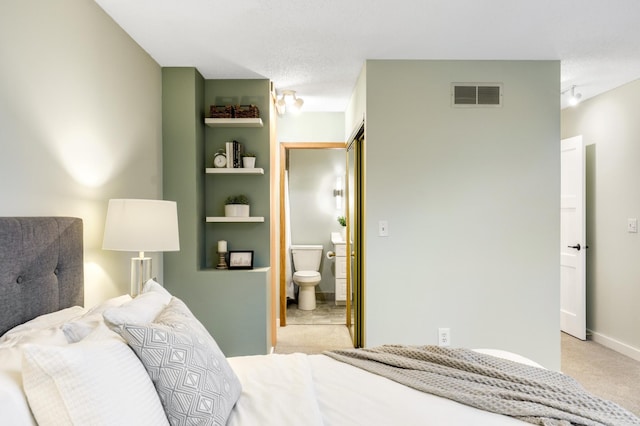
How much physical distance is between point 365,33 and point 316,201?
342 centimetres

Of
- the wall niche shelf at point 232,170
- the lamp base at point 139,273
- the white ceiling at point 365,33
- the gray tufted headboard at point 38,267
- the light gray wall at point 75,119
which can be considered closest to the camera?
the gray tufted headboard at point 38,267

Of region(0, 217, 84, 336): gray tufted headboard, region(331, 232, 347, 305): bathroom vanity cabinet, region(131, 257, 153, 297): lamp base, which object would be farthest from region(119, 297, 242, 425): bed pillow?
region(331, 232, 347, 305): bathroom vanity cabinet

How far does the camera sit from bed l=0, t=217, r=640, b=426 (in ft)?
3.01

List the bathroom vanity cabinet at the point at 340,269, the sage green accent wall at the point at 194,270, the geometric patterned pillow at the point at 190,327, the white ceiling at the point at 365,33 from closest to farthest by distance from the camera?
the geometric patterned pillow at the point at 190,327 < the white ceiling at the point at 365,33 < the sage green accent wall at the point at 194,270 < the bathroom vanity cabinet at the point at 340,269

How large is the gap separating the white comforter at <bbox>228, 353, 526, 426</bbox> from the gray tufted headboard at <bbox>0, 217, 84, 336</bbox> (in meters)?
0.84

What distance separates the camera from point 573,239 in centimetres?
412

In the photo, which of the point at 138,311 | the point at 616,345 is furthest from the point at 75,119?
the point at 616,345

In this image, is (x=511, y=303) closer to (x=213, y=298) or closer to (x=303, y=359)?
(x=303, y=359)

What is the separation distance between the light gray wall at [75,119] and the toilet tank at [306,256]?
277 centimetres

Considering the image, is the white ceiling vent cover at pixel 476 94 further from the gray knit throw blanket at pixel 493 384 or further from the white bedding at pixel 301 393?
the white bedding at pixel 301 393

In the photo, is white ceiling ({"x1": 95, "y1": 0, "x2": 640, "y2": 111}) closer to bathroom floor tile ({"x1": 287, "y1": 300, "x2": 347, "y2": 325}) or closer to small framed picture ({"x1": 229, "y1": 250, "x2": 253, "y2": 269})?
small framed picture ({"x1": 229, "y1": 250, "x2": 253, "y2": 269})

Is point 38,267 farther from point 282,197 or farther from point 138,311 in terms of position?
point 282,197

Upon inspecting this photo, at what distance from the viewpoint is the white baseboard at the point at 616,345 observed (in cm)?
358

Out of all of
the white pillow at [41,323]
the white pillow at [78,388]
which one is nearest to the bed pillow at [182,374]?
the white pillow at [78,388]
